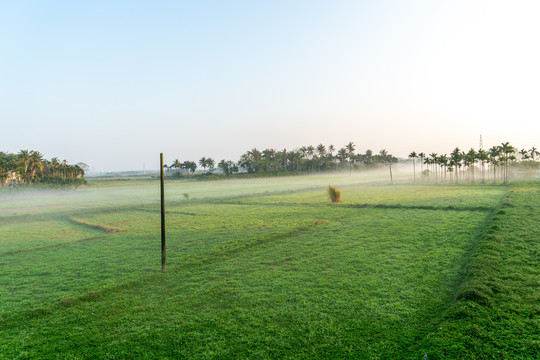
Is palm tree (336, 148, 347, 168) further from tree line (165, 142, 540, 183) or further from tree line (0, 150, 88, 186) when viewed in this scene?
tree line (0, 150, 88, 186)

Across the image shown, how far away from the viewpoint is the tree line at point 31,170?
5816 centimetres

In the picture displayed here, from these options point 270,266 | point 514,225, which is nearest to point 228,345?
point 270,266

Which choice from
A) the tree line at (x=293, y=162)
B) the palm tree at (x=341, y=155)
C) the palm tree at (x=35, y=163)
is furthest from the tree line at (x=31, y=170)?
the palm tree at (x=341, y=155)

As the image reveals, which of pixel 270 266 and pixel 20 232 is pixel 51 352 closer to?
pixel 270 266

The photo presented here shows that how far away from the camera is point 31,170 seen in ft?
212

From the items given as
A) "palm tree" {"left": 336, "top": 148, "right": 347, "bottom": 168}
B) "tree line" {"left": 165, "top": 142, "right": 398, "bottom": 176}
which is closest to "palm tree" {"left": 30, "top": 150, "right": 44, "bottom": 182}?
"tree line" {"left": 165, "top": 142, "right": 398, "bottom": 176}

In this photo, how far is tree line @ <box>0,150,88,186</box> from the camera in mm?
58156

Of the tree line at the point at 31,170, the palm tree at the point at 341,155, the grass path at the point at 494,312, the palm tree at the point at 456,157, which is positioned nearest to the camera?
the grass path at the point at 494,312

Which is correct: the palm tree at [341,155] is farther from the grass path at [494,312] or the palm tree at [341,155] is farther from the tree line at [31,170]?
the grass path at [494,312]

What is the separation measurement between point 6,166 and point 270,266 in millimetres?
69389

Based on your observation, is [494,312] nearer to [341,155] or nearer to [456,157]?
[456,157]

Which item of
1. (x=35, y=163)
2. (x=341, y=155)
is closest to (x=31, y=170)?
(x=35, y=163)

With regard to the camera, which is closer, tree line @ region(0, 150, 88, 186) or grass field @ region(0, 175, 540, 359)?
grass field @ region(0, 175, 540, 359)

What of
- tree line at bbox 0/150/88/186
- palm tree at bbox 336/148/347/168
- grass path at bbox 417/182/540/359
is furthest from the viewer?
palm tree at bbox 336/148/347/168
